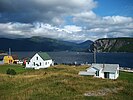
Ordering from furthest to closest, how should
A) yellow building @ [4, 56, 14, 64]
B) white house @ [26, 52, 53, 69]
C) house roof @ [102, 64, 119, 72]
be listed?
yellow building @ [4, 56, 14, 64]
white house @ [26, 52, 53, 69]
house roof @ [102, 64, 119, 72]

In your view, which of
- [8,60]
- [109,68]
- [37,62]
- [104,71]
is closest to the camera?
[104,71]

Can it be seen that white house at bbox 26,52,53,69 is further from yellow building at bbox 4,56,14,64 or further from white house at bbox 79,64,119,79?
white house at bbox 79,64,119,79

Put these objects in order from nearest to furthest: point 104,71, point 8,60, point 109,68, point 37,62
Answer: point 104,71
point 109,68
point 37,62
point 8,60

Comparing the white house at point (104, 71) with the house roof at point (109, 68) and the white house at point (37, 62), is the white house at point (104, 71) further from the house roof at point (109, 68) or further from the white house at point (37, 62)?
the white house at point (37, 62)

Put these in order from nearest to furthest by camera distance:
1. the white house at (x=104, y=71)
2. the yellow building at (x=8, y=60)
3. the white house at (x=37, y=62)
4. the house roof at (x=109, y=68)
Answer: the white house at (x=104, y=71) → the house roof at (x=109, y=68) → the white house at (x=37, y=62) → the yellow building at (x=8, y=60)

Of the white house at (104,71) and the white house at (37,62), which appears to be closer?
the white house at (104,71)

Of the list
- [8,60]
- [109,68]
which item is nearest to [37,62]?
[8,60]

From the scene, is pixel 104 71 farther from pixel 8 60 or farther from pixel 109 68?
pixel 8 60

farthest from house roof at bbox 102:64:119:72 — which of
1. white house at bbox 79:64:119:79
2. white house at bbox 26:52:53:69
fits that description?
white house at bbox 26:52:53:69

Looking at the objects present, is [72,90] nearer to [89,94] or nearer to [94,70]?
[89,94]

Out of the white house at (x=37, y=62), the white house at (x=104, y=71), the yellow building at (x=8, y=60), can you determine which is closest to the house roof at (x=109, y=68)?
the white house at (x=104, y=71)

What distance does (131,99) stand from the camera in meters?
26.8

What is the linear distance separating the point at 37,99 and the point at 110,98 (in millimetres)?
8453

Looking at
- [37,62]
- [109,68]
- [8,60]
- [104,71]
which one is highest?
[8,60]
